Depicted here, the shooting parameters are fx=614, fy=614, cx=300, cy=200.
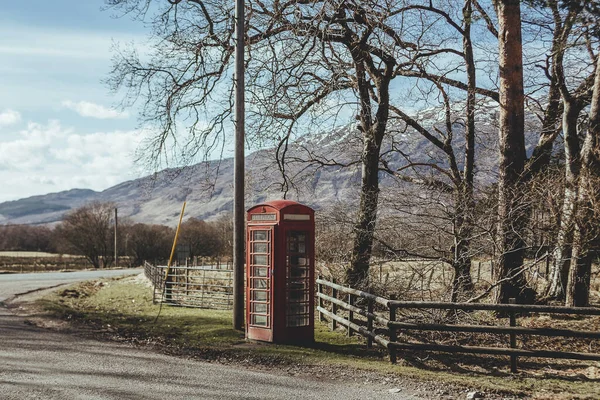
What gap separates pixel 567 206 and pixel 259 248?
6194mm

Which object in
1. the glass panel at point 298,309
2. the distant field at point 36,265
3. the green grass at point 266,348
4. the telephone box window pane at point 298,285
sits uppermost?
the telephone box window pane at point 298,285

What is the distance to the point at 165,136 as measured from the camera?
15.5 meters

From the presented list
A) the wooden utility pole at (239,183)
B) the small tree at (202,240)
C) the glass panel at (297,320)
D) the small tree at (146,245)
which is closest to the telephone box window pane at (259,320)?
the glass panel at (297,320)

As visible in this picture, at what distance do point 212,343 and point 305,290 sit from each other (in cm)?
205

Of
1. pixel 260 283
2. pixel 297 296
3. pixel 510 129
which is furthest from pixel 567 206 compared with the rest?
pixel 260 283

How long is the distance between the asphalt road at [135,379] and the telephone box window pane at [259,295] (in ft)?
6.69

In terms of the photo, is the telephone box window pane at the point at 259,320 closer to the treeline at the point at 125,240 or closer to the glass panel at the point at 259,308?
the glass panel at the point at 259,308

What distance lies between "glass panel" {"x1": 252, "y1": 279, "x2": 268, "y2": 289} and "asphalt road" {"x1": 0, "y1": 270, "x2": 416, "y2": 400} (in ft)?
6.97

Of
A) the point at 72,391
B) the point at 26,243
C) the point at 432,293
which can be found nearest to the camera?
the point at 72,391

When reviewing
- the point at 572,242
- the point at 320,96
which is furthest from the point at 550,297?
the point at 320,96

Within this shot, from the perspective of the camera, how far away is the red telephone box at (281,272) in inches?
443

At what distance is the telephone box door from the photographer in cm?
1136

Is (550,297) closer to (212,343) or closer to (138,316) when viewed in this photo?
(212,343)

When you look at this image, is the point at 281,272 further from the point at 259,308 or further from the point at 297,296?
the point at 259,308
